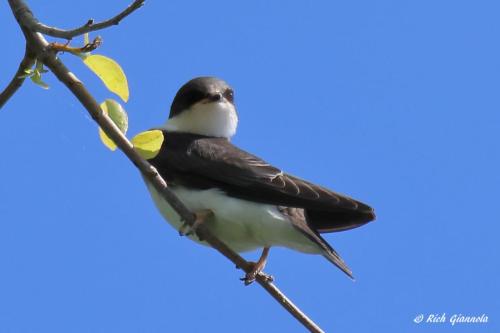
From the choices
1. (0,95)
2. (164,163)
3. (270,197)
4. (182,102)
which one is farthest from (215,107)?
(0,95)

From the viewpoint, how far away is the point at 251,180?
6.14 meters

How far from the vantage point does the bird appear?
19.0ft

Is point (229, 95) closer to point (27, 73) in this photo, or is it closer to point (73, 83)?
point (27, 73)

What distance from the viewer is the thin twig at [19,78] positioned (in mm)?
3559

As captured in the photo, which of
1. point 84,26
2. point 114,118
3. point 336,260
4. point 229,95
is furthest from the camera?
point 229,95

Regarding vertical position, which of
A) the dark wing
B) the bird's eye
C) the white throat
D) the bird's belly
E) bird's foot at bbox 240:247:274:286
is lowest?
bird's foot at bbox 240:247:274:286

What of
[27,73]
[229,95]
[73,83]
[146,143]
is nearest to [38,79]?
[27,73]

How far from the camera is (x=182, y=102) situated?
7.91 m

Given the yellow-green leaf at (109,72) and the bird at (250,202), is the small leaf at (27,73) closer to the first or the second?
the yellow-green leaf at (109,72)

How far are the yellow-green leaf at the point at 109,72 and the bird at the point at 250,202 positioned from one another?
1.97m

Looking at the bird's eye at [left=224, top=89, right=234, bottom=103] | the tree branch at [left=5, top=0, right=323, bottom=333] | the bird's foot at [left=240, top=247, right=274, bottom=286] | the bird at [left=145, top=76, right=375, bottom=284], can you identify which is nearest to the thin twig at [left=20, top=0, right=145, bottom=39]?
the tree branch at [left=5, top=0, right=323, bottom=333]

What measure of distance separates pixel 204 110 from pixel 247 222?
2065mm

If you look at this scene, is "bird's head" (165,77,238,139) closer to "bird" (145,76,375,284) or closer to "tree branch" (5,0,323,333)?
"bird" (145,76,375,284)

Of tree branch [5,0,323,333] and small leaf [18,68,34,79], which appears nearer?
tree branch [5,0,323,333]
